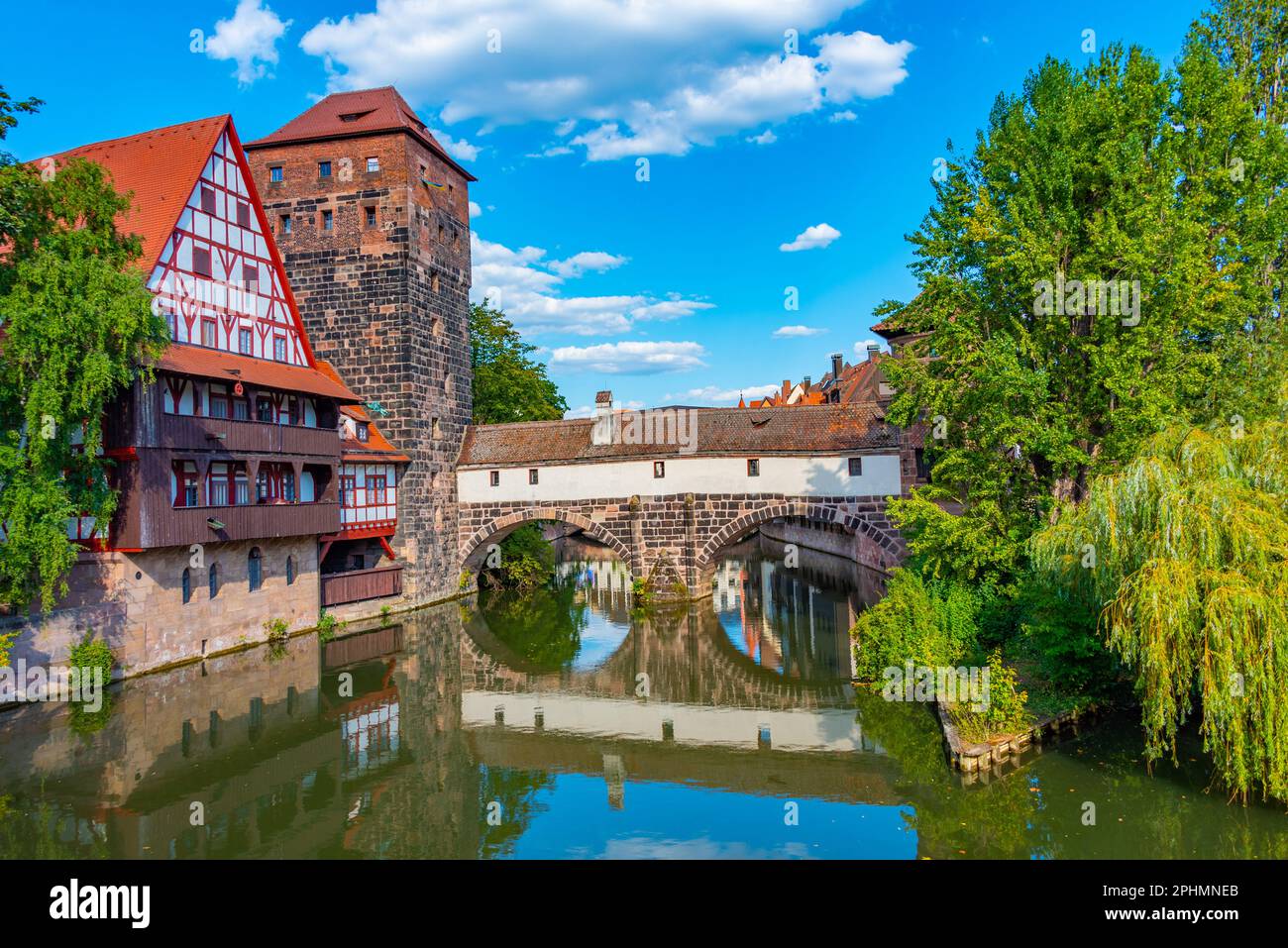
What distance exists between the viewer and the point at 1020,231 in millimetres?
15727

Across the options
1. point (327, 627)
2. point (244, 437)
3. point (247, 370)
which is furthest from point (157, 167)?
point (327, 627)

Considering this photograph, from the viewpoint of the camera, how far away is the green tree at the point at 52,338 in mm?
14297

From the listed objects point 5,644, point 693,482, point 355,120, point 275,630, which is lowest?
point 275,630

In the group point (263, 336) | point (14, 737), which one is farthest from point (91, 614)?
point (263, 336)

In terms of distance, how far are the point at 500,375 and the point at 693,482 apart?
47.0 ft

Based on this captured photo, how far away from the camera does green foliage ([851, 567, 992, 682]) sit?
620 inches

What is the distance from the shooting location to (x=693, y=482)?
28.3 metres

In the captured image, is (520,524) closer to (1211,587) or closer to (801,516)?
(801,516)

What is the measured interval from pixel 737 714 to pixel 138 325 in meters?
13.5

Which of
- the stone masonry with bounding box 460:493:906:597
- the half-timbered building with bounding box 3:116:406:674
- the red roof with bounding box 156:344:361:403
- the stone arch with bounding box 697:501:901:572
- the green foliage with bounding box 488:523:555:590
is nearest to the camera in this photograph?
the half-timbered building with bounding box 3:116:406:674

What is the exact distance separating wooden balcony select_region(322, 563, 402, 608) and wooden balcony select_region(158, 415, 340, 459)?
13.4ft

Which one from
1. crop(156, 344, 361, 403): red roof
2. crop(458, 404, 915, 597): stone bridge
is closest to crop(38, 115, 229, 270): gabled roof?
crop(156, 344, 361, 403): red roof

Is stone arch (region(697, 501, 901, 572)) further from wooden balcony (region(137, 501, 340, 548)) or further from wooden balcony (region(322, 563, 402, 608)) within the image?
wooden balcony (region(137, 501, 340, 548))

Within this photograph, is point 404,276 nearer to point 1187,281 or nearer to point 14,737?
point 14,737
